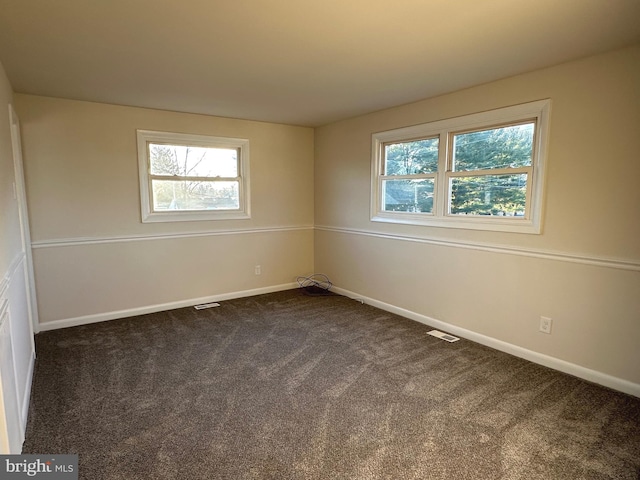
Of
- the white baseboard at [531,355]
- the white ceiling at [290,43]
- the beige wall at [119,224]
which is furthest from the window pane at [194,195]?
the white baseboard at [531,355]

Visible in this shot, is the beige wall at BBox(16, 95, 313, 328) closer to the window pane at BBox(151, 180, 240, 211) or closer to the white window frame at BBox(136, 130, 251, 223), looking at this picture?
the white window frame at BBox(136, 130, 251, 223)

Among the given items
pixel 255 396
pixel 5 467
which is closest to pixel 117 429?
pixel 5 467

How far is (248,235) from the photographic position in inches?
192

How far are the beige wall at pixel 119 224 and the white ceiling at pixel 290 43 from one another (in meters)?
0.45

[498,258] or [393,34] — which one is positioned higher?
[393,34]

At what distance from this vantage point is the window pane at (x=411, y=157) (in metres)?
3.75

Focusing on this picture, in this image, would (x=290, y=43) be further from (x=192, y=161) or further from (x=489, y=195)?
(x=192, y=161)

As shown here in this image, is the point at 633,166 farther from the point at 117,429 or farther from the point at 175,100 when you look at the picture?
the point at 175,100

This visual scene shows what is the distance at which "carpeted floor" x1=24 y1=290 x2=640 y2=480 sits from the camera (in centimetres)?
185

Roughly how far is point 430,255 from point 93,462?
3170mm

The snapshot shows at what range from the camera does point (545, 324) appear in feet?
9.52

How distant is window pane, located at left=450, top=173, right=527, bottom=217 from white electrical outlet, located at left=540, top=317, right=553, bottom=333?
2.85ft

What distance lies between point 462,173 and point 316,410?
8.20ft

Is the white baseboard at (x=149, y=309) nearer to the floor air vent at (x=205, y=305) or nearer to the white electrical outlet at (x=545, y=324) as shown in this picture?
the floor air vent at (x=205, y=305)
